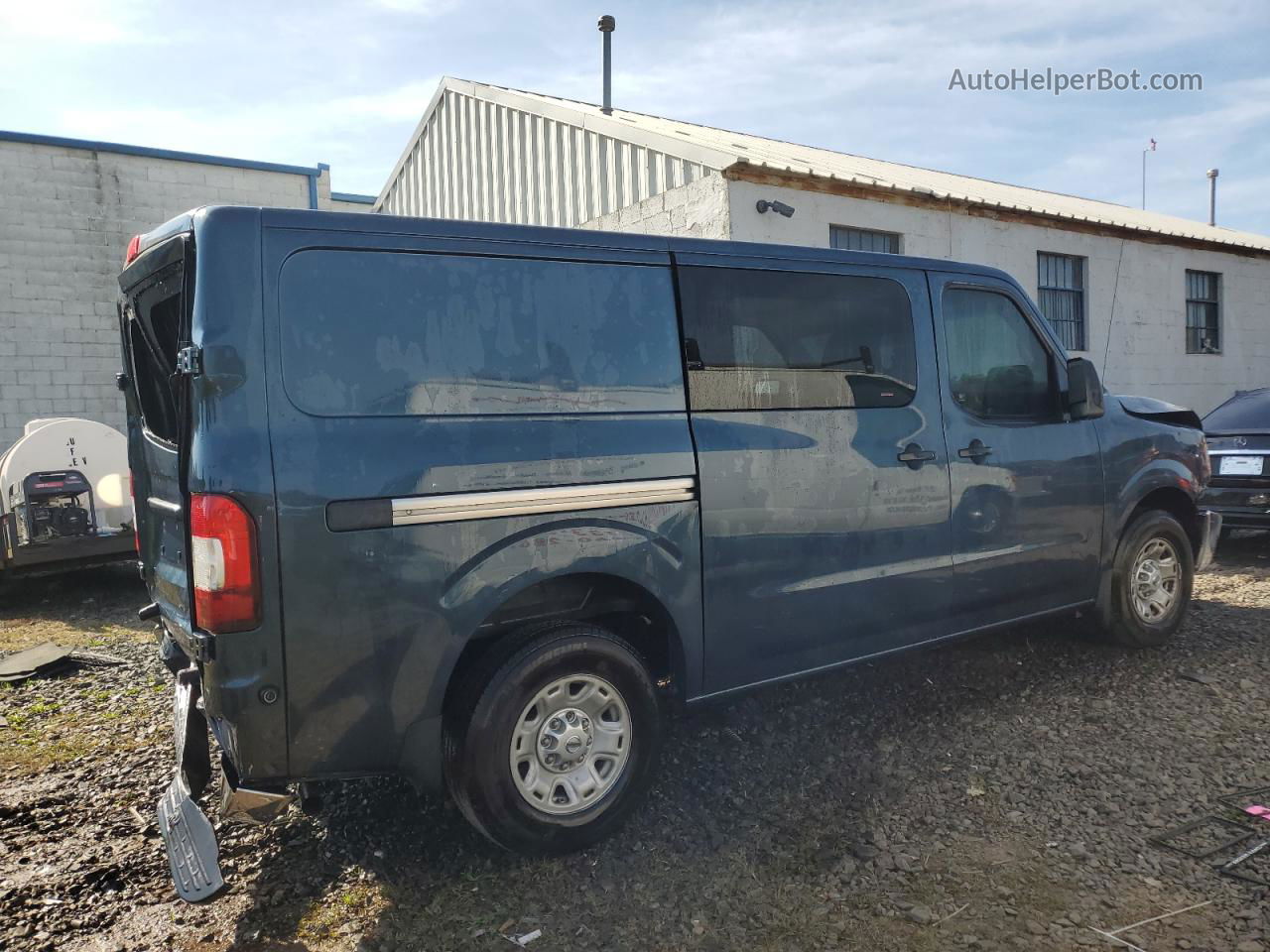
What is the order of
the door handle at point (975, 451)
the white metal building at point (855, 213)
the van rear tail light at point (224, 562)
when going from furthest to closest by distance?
the white metal building at point (855, 213), the door handle at point (975, 451), the van rear tail light at point (224, 562)

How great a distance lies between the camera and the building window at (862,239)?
36.1 ft

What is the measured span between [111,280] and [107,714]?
36.1ft

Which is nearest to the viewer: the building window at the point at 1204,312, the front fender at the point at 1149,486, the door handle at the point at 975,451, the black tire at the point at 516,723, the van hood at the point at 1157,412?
the black tire at the point at 516,723

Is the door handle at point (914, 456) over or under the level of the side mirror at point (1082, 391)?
under

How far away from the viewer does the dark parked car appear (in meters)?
7.73

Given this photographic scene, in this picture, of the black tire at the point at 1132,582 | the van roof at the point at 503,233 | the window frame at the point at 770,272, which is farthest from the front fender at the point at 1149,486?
the van roof at the point at 503,233

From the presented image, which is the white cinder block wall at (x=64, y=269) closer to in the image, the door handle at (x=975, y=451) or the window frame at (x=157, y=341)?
the window frame at (x=157, y=341)

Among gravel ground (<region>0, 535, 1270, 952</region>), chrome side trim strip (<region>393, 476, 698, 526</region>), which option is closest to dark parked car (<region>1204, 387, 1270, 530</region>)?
gravel ground (<region>0, 535, 1270, 952</region>)

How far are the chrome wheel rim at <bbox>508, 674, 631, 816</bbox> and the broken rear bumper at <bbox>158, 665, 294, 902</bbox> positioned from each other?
76 cm

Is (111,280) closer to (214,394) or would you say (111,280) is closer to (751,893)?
(214,394)

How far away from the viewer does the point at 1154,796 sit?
352 centimetres

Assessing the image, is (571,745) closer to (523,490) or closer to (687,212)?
(523,490)

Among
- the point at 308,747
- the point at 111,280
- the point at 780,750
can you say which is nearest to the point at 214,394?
the point at 308,747

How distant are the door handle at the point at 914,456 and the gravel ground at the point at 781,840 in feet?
4.05
